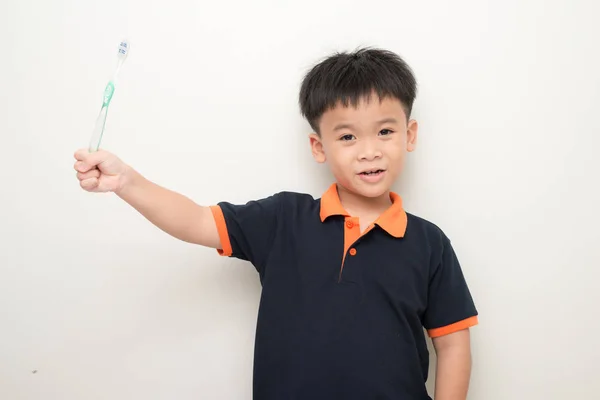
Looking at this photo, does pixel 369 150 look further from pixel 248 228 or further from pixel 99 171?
pixel 99 171

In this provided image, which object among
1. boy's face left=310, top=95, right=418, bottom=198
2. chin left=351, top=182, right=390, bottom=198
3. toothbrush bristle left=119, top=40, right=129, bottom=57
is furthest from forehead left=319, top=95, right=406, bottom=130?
toothbrush bristle left=119, top=40, right=129, bottom=57

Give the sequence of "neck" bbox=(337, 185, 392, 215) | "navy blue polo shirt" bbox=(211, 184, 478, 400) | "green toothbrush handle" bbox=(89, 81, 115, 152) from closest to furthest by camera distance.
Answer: "green toothbrush handle" bbox=(89, 81, 115, 152), "navy blue polo shirt" bbox=(211, 184, 478, 400), "neck" bbox=(337, 185, 392, 215)

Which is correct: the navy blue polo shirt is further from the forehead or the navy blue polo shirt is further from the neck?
the forehead

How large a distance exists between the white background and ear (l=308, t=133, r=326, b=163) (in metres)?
0.08

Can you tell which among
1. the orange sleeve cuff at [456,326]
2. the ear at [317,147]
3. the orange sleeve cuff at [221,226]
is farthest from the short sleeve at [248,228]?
the orange sleeve cuff at [456,326]

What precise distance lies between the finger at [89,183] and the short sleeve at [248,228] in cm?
23

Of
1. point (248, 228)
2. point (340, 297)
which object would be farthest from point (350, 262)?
point (248, 228)

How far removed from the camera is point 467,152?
46.2 inches

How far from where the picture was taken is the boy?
0.99 metres

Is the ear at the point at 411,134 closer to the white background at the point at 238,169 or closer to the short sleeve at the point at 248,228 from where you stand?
the white background at the point at 238,169

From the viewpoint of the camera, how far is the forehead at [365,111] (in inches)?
39.6

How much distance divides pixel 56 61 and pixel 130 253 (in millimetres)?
399

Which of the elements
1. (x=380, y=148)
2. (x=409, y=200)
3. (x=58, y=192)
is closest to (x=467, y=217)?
(x=409, y=200)

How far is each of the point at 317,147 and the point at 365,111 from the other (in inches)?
5.0
